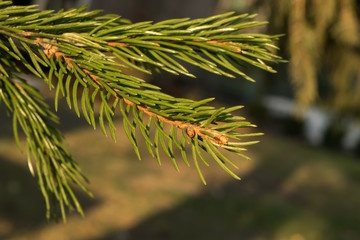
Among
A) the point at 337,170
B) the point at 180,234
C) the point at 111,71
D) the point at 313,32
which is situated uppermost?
→ the point at 111,71

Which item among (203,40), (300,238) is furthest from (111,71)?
(300,238)

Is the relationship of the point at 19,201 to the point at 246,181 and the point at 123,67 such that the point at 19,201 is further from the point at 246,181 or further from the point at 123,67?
the point at 123,67

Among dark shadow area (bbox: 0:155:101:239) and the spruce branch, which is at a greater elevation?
the spruce branch

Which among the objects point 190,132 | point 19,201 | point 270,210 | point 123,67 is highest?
point 123,67

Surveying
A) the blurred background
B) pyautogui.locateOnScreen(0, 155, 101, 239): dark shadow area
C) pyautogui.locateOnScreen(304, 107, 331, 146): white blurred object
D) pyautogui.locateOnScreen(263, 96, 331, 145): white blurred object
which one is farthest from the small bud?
pyautogui.locateOnScreen(304, 107, 331, 146): white blurred object

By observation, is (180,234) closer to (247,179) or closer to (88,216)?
(88,216)

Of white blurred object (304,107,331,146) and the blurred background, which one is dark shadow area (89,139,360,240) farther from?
white blurred object (304,107,331,146)

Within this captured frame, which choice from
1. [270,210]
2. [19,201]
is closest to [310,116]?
[270,210]
